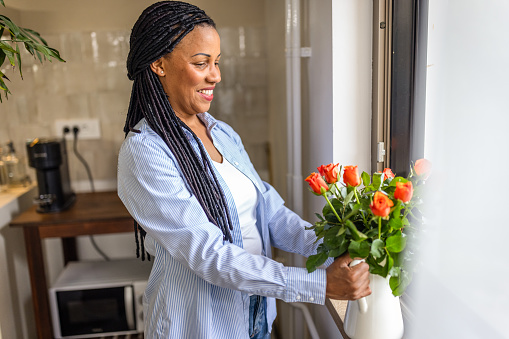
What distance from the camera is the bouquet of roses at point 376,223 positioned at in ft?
2.69

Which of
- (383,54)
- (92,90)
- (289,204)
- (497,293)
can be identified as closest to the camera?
(497,293)

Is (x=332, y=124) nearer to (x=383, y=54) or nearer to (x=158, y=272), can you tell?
(x=383, y=54)

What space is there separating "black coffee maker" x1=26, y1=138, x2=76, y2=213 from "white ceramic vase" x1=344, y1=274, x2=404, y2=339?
166 centimetres

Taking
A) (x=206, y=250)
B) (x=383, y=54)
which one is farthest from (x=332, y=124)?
(x=206, y=250)

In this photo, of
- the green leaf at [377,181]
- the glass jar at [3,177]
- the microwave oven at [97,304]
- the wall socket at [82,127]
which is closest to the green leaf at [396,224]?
the green leaf at [377,181]

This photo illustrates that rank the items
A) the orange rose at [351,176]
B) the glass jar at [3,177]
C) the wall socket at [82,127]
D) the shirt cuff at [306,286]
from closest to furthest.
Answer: the orange rose at [351,176] → the shirt cuff at [306,286] → the glass jar at [3,177] → the wall socket at [82,127]

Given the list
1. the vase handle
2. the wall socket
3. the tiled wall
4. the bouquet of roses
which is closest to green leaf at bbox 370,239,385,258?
the bouquet of roses

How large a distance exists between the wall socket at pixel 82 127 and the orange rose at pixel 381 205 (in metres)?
1.97

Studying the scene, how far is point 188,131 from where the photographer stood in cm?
118

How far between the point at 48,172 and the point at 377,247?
1.77 m

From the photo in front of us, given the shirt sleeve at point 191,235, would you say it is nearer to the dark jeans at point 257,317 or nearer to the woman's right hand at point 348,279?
the woman's right hand at point 348,279

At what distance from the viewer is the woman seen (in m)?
1.00

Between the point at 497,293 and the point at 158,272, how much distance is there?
86cm

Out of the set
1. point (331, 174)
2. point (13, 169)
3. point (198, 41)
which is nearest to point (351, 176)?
point (331, 174)
